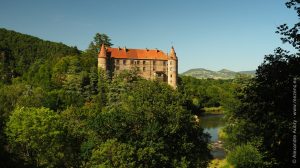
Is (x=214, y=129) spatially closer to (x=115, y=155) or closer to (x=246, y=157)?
(x=246, y=157)

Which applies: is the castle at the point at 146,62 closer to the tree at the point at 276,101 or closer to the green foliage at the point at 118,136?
the green foliage at the point at 118,136

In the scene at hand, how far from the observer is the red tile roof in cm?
9906

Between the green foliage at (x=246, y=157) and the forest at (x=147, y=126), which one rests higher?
the forest at (x=147, y=126)

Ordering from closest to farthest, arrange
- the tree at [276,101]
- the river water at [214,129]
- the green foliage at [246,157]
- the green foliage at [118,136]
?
the tree at [276,101]
the green foliage at [118,136]
the green foliage at [246,157]
the river water at [214,129]

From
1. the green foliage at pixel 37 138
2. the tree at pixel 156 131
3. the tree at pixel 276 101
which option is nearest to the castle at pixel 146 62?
the green foliage at pixel 37 138

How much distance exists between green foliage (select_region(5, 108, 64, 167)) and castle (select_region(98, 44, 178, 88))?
60.8 metres

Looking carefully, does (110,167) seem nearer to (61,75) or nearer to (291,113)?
(291,113)

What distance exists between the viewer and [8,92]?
65.6m

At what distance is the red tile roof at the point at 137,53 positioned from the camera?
99062 mm

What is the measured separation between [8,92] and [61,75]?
23434 millimetres

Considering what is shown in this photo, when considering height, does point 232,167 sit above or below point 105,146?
below

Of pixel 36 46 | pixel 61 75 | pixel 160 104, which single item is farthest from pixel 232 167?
pixel 36 46

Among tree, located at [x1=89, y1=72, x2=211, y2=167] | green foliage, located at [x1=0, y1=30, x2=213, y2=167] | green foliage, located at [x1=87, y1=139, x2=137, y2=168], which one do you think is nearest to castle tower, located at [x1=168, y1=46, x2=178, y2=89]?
green foliage, located at [x1=0, y1=30, x2=213, y2=167]

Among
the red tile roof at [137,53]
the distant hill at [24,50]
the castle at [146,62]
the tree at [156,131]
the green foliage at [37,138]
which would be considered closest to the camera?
the tree at [156,131]
